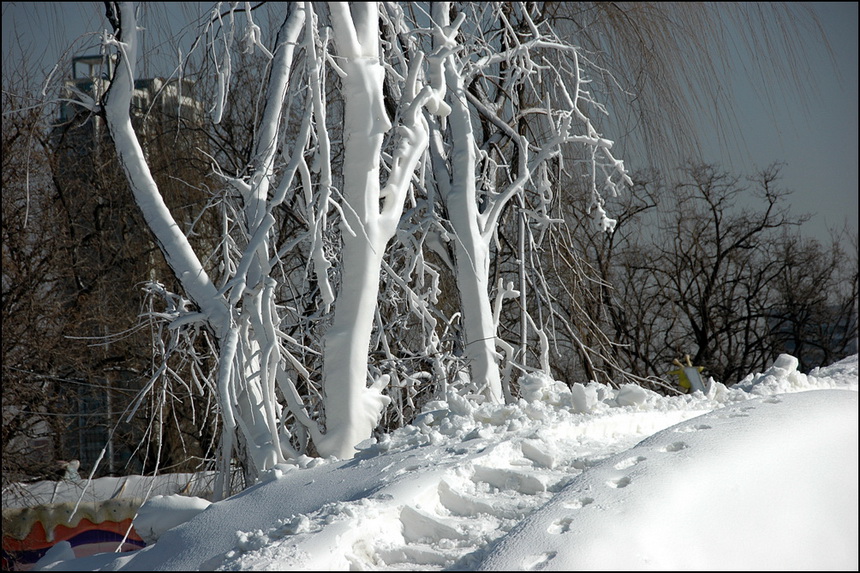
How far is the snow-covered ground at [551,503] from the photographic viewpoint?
73.2 inches

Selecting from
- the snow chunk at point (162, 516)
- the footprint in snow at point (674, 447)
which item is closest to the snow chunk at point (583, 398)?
the footprint in snow at point (674, 447)

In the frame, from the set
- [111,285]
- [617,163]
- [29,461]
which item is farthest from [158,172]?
[617,163]

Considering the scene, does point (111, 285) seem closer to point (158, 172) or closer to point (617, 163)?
point (158, 172)

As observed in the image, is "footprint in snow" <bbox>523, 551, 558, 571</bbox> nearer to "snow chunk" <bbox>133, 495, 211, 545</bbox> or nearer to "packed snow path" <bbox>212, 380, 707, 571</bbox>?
"packed snow path" <bbox>212, 380, 707, 571</bbox>

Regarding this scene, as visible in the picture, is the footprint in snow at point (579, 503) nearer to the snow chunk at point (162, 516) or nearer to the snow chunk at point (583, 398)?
the snow chunk at point (583, 398)

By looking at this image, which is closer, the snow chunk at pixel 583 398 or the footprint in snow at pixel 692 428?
the footprint in snow at pixel 692 428

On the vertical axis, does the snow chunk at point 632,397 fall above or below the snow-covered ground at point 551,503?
above

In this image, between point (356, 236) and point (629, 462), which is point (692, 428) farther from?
point (356, 236)

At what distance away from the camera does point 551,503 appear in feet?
6.84

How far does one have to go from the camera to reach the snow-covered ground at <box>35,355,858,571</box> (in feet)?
6.10

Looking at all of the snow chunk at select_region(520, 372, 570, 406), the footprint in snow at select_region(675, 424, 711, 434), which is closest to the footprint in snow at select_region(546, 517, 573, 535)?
the footprint in snow at select_region(675, 424, 711, 434)

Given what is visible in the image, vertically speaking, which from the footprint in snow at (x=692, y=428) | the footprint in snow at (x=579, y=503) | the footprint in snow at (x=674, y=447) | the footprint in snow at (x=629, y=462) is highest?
the footprint in snow at (x=692, y=428)

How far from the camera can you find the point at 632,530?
1849 mm

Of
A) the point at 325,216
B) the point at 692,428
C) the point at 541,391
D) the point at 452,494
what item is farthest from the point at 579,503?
the point at 325,216
